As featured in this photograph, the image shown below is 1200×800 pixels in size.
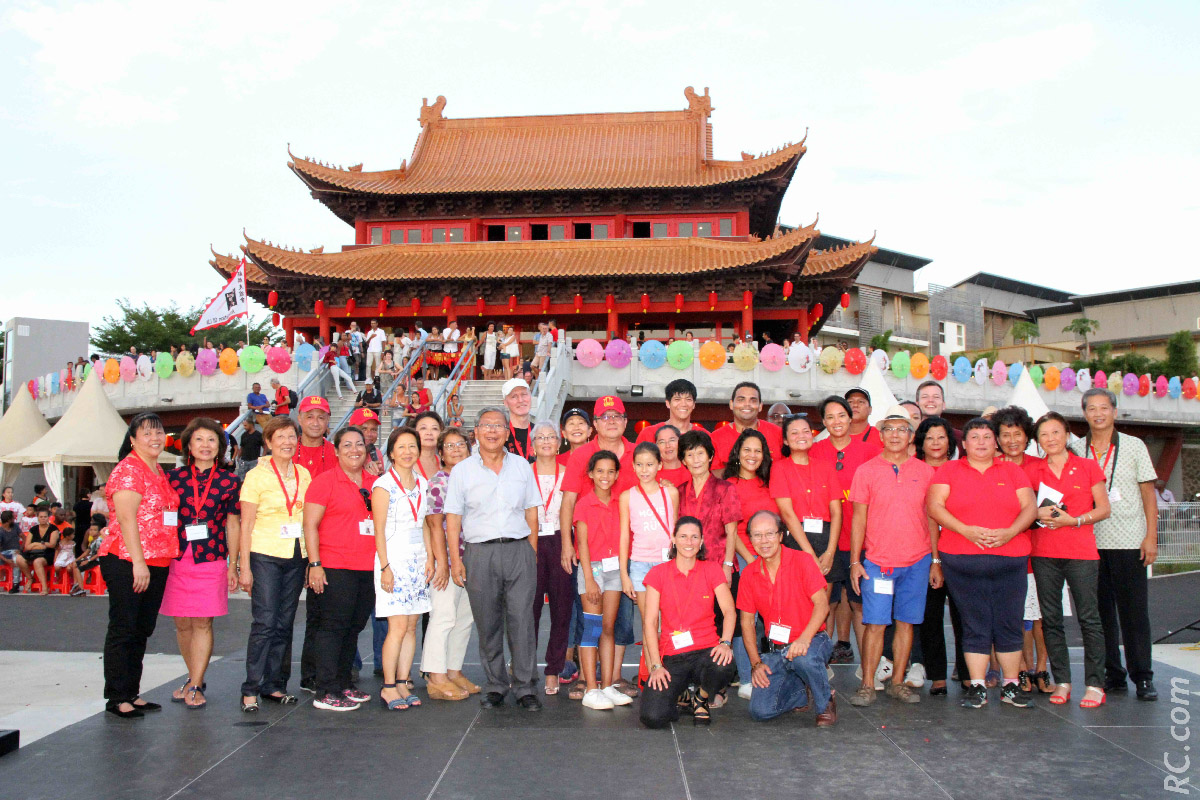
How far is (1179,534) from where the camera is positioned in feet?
43.6

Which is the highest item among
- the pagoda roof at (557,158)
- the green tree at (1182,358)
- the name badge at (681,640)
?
the pagoda roof at (557,158)

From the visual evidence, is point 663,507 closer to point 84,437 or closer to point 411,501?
point 411,501

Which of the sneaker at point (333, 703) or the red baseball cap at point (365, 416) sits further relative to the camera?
the red baseball cap at point (365, 416)

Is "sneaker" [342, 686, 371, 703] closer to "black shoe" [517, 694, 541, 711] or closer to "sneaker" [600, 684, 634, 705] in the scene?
"black shoe" [517, 694, 541, 711]

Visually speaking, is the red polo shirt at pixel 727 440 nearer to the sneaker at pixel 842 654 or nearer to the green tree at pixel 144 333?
the sneaker at pixel 842 654

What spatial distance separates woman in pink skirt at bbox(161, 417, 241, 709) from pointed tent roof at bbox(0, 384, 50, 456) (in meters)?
19.7

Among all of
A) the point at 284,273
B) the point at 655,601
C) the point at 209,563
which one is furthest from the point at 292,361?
the point at 655,601

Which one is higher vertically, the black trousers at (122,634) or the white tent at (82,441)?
the white tent at (82,441)

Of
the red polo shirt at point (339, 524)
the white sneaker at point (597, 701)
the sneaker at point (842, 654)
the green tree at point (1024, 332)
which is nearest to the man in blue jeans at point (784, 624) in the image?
the white sneaker at point (597, 701)

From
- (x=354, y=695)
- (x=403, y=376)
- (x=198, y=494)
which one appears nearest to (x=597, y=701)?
(x=354, y=695)

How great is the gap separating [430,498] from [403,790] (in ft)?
6.48

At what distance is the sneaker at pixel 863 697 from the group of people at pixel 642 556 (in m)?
0.02

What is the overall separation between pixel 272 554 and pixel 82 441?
14777mm

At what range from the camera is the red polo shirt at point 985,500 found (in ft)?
17.5
